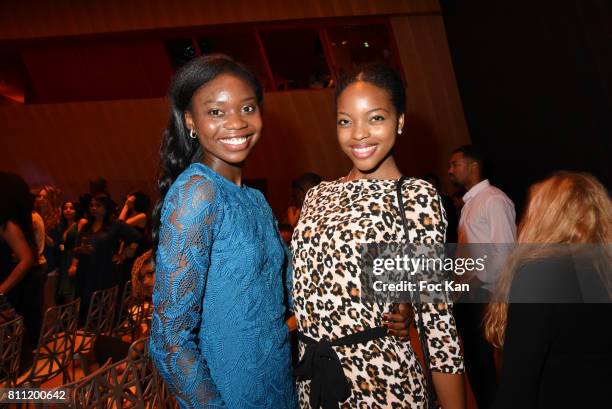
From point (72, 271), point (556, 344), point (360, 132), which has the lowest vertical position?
point (556, 344)

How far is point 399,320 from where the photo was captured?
4.16 feet

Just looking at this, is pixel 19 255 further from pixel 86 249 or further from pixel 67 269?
pixel 67 269

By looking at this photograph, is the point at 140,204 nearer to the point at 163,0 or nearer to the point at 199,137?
the point at 163,0

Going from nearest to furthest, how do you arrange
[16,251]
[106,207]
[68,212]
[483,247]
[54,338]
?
1. [54,338]
2. [16,251]
3. [483,247]
4. [106,207]
5. [68,212]

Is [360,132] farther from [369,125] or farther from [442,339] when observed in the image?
[442,339]

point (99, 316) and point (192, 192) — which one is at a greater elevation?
point (192, 192)

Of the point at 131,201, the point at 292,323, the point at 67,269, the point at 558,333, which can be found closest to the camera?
the point at 558,333

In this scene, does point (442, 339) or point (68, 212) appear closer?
point (442, 339)

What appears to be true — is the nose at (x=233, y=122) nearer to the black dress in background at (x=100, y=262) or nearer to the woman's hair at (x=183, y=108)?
the woman's hair at (x=183, y=108)

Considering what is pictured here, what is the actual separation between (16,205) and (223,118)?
245 centimetres

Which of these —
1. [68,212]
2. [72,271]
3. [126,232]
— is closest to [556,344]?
[126,232]

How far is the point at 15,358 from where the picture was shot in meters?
2.58

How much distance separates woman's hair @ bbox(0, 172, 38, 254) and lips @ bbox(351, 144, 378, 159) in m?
2.57

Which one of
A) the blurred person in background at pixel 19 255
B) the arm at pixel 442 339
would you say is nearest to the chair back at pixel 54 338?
the blurred person in background at pixel 19 255
